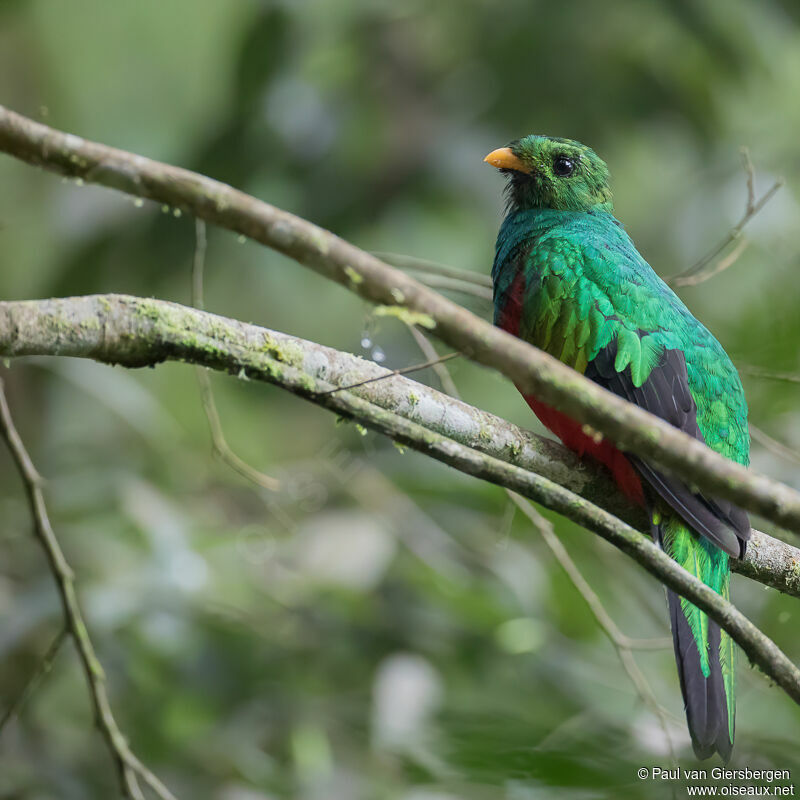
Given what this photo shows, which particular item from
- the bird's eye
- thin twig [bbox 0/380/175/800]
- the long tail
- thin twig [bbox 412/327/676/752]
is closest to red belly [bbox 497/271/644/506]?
the long tail

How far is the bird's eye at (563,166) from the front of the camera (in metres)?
Result: 3.74

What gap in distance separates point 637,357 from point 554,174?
969mm

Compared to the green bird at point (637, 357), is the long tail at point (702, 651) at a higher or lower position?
lower

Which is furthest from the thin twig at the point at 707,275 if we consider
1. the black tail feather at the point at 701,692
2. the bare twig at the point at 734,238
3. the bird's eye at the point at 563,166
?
the black tail feather at the point at 701,692

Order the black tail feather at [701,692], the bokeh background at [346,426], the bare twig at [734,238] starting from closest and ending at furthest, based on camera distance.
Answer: the black tail feather at [701,692]
the bare twig at [734,238]
the bokeh background at [346,426]

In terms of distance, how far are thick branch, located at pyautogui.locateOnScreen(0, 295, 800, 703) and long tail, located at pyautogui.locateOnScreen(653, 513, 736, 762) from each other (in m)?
0.76

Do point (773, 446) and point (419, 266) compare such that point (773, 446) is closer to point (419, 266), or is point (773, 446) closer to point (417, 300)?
point (419, 266)

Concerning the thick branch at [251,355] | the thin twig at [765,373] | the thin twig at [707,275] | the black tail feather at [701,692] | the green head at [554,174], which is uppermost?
the green head at [554,174]

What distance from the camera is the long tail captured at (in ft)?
8.32

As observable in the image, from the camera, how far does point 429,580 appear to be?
4.79 metres

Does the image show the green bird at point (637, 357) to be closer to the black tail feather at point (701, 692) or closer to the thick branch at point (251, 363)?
the black tail feather at point (701, 692)

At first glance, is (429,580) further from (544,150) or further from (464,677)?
(544,150)

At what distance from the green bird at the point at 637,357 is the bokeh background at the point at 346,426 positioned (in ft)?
0.89

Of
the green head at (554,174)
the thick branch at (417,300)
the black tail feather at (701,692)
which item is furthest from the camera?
the green head at (554,174)
